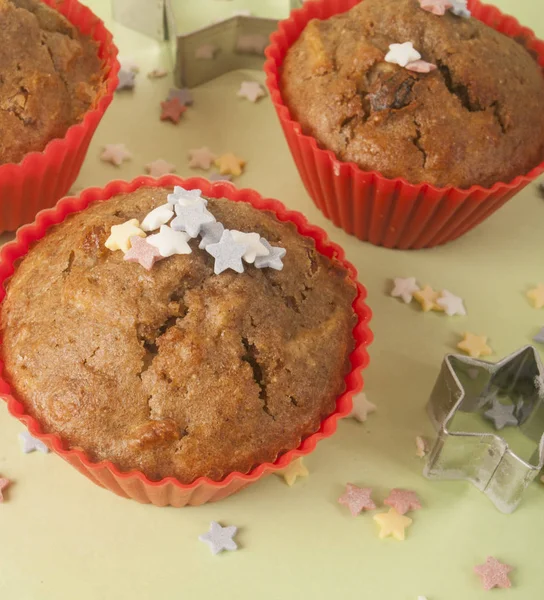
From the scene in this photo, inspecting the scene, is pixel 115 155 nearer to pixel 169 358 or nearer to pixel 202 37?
pixel 202 37

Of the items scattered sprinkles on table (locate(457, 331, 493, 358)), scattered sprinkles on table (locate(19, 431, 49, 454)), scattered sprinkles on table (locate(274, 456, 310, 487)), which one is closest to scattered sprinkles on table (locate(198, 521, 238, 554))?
scattered sprinkles on table (locate(274, 456, 310, 487))

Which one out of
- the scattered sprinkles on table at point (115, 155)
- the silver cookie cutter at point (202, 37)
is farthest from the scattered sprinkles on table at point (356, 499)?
the silver cookie cutter at point (202, 37)

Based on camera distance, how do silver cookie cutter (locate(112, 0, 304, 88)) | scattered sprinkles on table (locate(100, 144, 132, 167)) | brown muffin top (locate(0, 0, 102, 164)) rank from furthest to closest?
silver cookie cutter (locate(112, 0, 304, 88))
scattered sprinkles on table (locate(100, 144, 132, 167))
brown muffin top (locate(0, 0, 102, 164))

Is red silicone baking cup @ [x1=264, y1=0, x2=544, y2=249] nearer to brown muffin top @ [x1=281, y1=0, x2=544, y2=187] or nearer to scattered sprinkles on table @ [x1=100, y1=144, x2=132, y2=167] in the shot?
brown muffin top @ [x1=281, y1=0, x2=544, y2=187]

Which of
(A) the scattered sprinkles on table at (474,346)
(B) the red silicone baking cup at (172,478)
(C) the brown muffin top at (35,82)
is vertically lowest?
(A) the scattered sprinkles on table at (474,346)

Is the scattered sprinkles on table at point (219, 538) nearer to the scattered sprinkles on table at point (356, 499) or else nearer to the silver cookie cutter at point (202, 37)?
the scattered sprinkles on table at point (356, 499)
